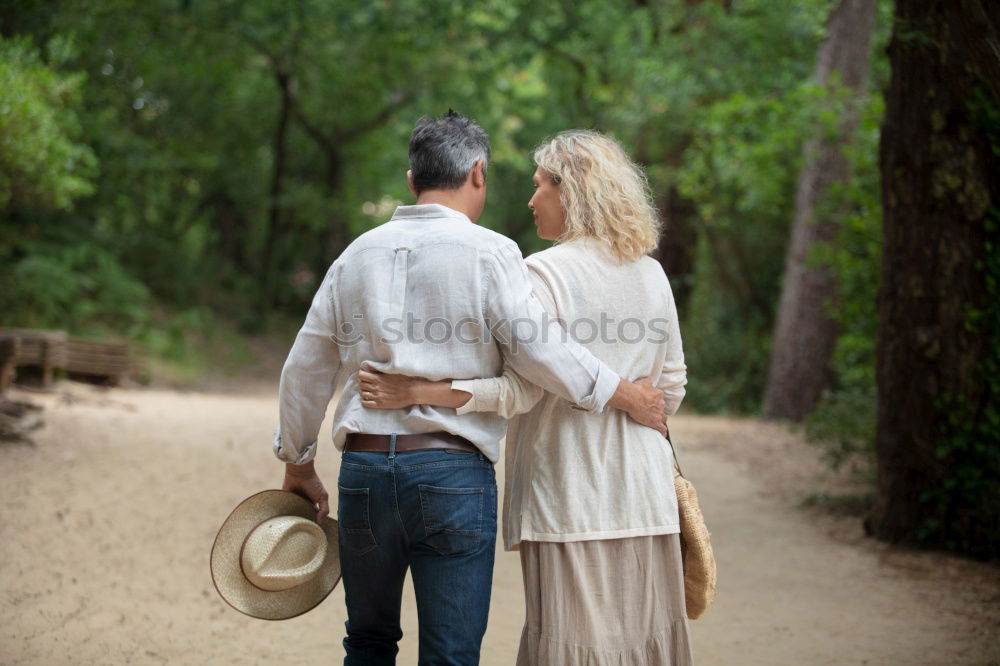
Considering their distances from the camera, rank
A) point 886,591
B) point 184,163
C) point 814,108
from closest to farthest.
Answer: point 886,591 < point 814,108 < point 184,163

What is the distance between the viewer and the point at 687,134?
51.3 feet

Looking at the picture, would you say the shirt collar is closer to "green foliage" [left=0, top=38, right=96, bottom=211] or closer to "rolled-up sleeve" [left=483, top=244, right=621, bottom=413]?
"rolled-up sleeve" [left=483, top=244, right=621, bottom=413]

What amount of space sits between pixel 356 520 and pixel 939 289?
15.2ft

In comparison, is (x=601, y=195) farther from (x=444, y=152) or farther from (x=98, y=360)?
(x=98, y=360)

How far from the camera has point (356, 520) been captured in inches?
105

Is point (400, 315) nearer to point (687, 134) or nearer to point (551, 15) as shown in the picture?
point (687, 134)

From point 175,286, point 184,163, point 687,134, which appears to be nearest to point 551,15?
point 687,134

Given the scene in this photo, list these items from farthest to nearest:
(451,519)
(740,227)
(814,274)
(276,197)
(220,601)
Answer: (276,197), (740,227), (814,274), (220,601), (451,519)

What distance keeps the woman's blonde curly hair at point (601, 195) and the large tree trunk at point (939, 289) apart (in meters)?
3.48

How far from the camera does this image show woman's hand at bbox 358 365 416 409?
263cm

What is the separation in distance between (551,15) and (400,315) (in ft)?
53.6

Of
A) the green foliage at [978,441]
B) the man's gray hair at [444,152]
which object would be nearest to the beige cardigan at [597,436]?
the man's gray hair at [444,152]

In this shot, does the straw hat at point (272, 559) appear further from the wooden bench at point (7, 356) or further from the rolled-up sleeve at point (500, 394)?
the wooden bench at point (7, 356)

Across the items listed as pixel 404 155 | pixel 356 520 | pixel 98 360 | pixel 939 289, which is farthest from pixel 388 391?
pixel 404 155
